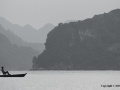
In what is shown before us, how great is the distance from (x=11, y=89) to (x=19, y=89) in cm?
250

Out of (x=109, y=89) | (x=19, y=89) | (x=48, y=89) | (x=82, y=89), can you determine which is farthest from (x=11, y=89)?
(x=109, y=89)

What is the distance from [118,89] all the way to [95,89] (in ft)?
21.7

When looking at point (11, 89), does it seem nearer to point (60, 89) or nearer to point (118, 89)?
point (60, 89)

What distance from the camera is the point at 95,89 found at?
96.1 metres

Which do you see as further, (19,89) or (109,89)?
(19,89)

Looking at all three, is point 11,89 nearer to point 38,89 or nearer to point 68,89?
point 38,89

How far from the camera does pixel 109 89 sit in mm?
94000

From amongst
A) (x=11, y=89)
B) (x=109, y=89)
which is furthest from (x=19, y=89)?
(x=109, y=89)

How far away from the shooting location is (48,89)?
10006 centimetres

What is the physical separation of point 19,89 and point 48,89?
8.33 meters

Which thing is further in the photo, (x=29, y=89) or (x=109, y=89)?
(x=29, y=89)

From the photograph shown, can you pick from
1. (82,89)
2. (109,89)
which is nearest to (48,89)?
(82,89)

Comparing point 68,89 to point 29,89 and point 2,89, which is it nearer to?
point 29,89

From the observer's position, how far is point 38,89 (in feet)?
329
